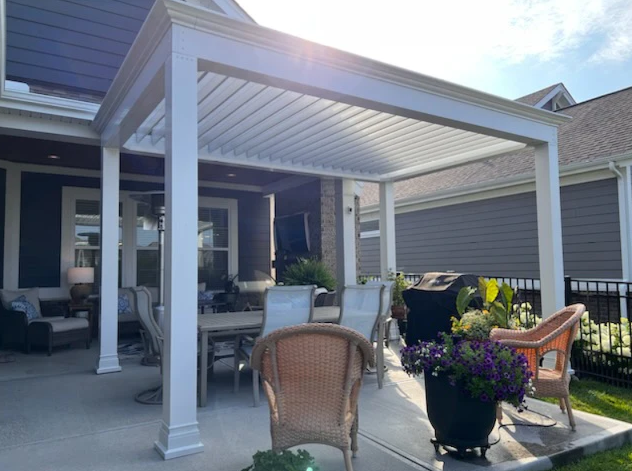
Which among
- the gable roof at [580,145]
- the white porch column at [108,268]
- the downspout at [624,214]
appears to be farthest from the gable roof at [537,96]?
the white porch column at [108,268]

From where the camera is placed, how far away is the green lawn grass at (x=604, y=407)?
2965 millimetres

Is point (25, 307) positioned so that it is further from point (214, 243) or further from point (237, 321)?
point (237, 321)

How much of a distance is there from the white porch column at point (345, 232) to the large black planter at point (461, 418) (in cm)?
514

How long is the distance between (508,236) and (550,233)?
4.53m

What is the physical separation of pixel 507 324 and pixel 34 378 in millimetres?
5195

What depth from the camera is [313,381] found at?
8.20 feet

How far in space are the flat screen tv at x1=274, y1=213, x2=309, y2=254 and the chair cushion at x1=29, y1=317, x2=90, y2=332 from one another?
→ 3.63 meters

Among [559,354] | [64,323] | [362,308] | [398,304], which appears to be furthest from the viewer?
[398,304]

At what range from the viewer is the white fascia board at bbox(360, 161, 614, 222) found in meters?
8.04

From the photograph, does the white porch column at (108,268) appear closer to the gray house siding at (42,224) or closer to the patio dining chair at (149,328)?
the patio dining chair at (149,328)

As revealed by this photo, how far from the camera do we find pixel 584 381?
4969 millimetres

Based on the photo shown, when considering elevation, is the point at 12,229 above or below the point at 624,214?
below

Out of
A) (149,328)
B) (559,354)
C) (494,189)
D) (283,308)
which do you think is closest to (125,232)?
(149,328)

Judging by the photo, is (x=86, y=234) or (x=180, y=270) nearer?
(x=180, y=270)
